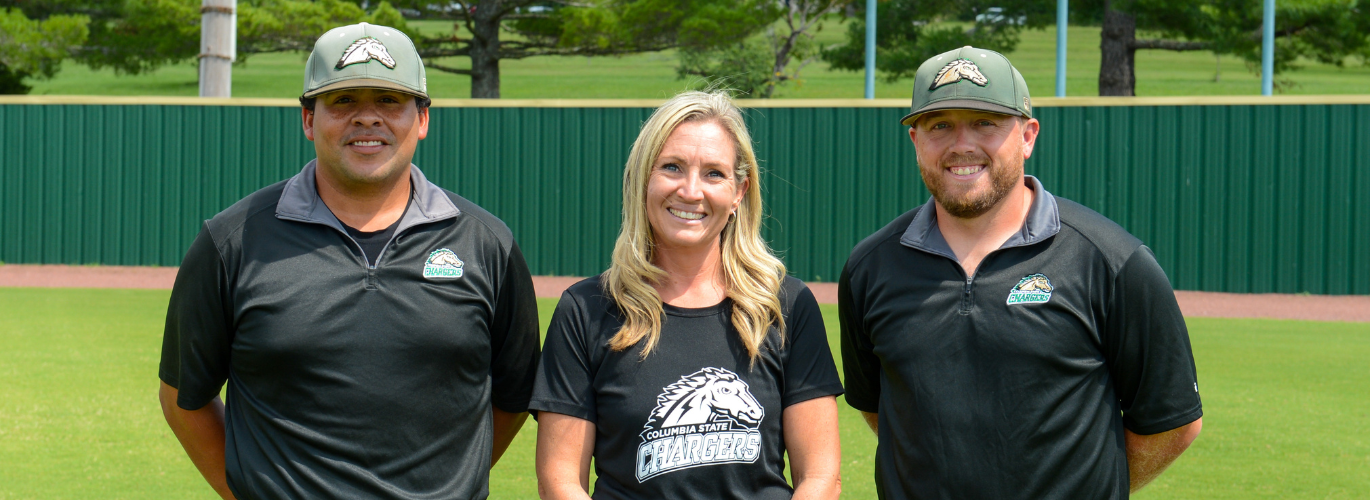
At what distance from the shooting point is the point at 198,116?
17.4 m

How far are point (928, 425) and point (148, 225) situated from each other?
17084 millimetres

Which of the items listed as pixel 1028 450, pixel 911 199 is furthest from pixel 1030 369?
pixel 911 199

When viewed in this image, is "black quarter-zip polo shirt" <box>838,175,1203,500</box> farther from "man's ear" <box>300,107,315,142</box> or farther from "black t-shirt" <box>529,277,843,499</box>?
"man's ear" <box>300,107,315,142</box>

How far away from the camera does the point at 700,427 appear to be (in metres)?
2.70

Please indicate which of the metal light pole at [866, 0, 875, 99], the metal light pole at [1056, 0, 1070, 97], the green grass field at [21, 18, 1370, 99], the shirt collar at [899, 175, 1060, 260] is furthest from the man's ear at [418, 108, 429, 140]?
the green grass field at [21, 18, 1370, 99]

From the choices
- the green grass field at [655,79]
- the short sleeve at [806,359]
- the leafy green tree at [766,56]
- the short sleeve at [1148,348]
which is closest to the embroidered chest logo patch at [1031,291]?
the short sleeve at [1148,348]

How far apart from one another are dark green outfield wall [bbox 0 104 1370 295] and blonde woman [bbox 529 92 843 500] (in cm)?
1128

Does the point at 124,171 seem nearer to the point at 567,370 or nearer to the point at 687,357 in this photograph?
the point at 567,370

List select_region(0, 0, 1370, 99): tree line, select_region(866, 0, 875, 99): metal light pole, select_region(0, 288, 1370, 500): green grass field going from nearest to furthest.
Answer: select_region(0, 288, 1370, 500): green grass field, select_region(866, 0, 875, 99): metal light pole, select_region(0, 0, 1370, 99): tree line

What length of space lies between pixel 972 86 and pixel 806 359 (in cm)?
83

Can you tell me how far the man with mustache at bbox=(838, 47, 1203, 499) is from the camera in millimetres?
2846

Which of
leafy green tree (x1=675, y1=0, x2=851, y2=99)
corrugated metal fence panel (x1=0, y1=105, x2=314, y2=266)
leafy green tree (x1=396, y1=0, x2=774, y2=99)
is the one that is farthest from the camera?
leafy green tree (x1=675, y1=0, x2=851, y2=99)

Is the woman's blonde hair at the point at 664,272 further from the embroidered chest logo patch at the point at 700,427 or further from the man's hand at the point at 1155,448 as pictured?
the man's hand at the point at 1155,448

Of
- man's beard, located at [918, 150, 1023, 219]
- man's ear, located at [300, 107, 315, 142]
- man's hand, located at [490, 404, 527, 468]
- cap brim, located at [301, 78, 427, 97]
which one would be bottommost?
man's hand, located at [490, 404, 527, 468]
